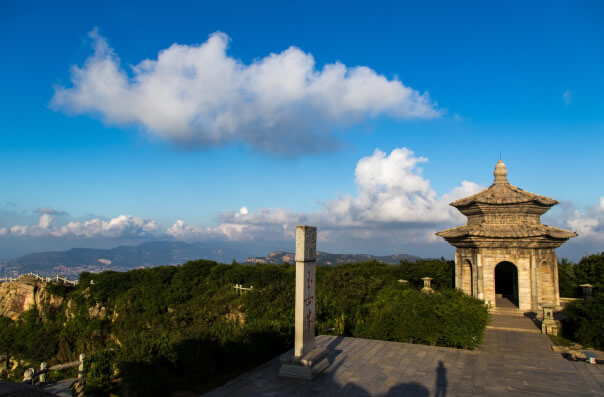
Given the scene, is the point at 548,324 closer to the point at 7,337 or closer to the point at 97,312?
the point at 97,312

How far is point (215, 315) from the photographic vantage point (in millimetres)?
24922

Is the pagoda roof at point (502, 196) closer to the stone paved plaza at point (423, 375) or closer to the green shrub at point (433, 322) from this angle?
the green shrub at point (433, 322)

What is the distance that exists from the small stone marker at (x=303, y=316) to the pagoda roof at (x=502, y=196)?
14843 millimetres

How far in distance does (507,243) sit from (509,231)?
641 millimetres

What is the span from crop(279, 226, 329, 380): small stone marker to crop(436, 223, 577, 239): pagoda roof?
13573mm

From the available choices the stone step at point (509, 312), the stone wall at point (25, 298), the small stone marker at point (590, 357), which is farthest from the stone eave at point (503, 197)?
the stone wall at point (25, 298)

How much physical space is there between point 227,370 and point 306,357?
2232 mm

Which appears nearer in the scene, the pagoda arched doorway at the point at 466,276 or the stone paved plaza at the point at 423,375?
the stone paved plaza at the point at 423,375

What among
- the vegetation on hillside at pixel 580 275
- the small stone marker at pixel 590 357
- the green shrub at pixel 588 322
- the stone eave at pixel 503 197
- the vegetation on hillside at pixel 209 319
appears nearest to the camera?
the vegetation on hillside at pixel 209 319

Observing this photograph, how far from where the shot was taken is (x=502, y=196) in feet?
66.9

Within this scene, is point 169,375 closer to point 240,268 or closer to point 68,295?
point 240,268

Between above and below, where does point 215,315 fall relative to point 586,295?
below

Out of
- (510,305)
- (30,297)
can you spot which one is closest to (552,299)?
(510,305)

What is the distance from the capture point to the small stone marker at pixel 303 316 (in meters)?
8.48
